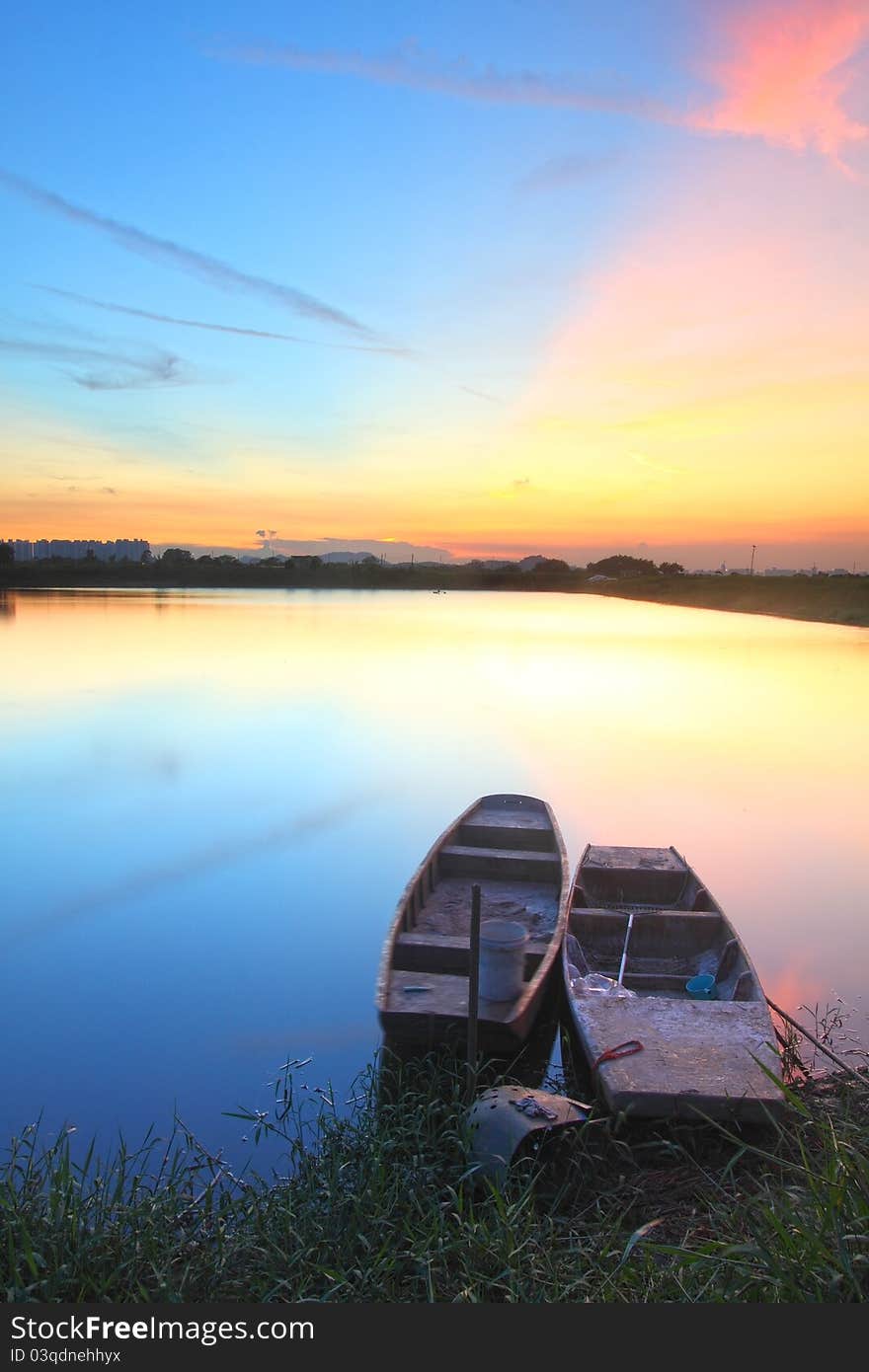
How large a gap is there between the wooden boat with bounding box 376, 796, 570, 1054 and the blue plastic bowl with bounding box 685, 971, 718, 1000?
1.05m

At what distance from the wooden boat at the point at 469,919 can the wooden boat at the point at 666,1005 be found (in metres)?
0.33

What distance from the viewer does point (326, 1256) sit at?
3.71 m

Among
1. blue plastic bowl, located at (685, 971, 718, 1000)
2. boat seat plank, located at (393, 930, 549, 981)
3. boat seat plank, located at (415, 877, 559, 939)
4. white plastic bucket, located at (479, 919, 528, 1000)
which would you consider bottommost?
boat seat plank, located at (415, 877, 559, 939)

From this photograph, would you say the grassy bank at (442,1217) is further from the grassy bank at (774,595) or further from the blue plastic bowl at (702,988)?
the grassy bank at (774,595)

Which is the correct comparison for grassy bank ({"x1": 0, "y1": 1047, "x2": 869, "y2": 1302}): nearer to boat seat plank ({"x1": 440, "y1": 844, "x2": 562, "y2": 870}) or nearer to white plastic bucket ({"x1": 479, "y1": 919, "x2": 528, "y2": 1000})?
white plastic bucket ({"x1": 479, "y1": 919, "x2": 528, "y2": 1000})

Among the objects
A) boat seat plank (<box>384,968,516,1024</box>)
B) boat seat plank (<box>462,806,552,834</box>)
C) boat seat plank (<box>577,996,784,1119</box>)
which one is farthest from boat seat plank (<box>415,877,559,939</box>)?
boat seat plank (<box>577,996,784,1119</box>)

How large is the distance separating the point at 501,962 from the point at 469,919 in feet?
7.19

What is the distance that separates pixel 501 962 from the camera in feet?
18.6

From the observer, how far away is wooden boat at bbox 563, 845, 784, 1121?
475 cm

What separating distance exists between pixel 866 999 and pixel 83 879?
28.6ft

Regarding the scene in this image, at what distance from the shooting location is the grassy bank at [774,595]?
64438 mm

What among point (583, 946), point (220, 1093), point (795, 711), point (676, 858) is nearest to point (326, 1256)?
point (220, 1093)

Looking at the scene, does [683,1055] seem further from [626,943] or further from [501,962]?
[626,943]

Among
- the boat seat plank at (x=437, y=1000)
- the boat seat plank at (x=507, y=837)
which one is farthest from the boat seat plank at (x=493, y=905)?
the boat seat plank at (x=437, y=1000)
